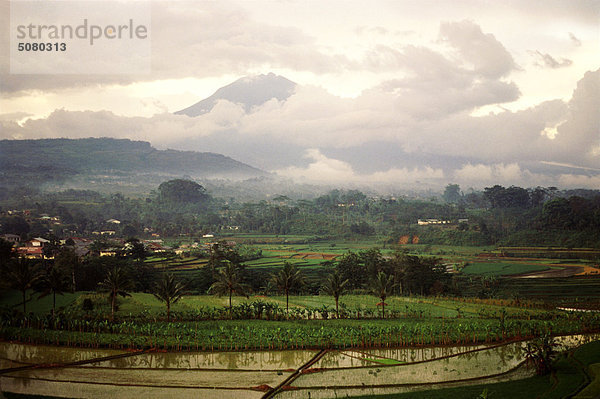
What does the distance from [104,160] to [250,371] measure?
433 feet

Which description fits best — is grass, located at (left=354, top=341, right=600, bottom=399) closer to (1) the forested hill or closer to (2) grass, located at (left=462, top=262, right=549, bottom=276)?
(2) grass, located at (left=462, top=262, right=549, bottom=276)

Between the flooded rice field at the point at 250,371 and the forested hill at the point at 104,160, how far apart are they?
8545 centimetres

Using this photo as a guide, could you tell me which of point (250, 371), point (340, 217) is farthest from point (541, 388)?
point (340, 217)

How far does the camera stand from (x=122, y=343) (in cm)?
1773

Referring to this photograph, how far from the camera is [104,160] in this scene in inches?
5305

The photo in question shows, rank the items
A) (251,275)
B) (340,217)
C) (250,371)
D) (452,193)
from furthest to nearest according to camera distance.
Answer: (452,193)
(340,217)
(251,275)
(250,371)

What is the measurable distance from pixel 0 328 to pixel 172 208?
212 ft

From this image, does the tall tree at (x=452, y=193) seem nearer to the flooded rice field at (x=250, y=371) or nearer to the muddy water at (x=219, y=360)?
the flooded rice field at (x=250, y=371)

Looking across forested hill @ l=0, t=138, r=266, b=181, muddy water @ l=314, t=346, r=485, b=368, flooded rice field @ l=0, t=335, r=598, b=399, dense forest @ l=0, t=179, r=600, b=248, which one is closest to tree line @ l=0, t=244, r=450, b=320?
muddy water @ l=314, t=346, r=485, b=368

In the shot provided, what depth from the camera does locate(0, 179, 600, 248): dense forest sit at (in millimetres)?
47906

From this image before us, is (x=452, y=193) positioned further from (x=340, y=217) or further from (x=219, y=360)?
(x=219, y=360)

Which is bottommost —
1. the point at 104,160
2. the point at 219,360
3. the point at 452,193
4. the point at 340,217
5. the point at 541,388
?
the point at 219,360

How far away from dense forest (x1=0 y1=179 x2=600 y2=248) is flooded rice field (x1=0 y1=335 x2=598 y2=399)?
33.0m

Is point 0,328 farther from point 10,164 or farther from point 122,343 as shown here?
point 10,164
